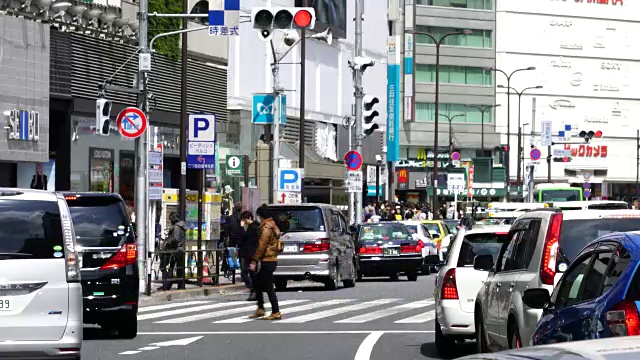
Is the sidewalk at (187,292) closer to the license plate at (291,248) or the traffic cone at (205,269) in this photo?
the traffic cone at (205,269)

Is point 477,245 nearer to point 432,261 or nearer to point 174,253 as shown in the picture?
point 432,261

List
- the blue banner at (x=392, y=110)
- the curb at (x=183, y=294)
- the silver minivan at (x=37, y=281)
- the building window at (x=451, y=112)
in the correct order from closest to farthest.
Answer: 1. the silver minivan at (x=37, y=281)
2. the curb at (x=183, y=294)
3. the blue banner at (x=392, y=110)
4. the building window at (x=451, y=112)

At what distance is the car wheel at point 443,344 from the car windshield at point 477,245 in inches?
33.5

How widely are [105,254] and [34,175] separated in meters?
20.8

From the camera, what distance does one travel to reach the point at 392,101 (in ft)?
296

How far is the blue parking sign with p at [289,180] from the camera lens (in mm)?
43312

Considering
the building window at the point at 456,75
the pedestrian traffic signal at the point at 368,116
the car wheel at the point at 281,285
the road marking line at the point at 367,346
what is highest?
the building window at the point at 456,75

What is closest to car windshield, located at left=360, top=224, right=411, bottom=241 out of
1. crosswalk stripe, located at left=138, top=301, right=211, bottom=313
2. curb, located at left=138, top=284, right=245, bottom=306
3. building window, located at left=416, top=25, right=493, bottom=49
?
curb, located at left=138, top=284, right=245, bottom=306

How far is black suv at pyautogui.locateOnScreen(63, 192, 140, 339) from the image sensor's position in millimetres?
18734

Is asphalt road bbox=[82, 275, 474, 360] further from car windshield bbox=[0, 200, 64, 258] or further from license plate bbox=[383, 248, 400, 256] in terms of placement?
license plate bbox=[383, 248, 400, 256]

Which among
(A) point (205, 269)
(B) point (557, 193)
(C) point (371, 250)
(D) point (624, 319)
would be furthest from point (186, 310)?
(B) point (557, 193)

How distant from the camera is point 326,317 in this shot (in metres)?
24.0

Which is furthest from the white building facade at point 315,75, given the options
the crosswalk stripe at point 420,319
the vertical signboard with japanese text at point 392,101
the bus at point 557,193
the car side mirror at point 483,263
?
the car side mirror at point 483,263

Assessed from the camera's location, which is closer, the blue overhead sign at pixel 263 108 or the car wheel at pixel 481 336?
the car wheel at pixel 481 336
